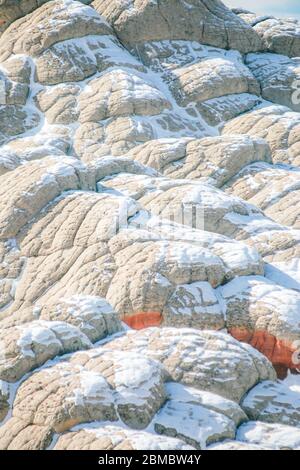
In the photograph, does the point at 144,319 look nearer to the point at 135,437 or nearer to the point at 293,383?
the point at 293,383

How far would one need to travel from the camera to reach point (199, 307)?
1206 inches

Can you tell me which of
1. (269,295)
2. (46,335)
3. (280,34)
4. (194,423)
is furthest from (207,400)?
(280,34)

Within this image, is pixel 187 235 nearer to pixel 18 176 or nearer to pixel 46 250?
pixel 46 250

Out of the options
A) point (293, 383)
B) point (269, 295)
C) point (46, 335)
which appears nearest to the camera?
point (46, 335)

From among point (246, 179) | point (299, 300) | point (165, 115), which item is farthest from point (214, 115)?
point (299, 300)

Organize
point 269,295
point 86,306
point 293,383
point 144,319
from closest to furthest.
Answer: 1. point 293,383
2. point 86,306
3. point 144,319
4. point 269,295

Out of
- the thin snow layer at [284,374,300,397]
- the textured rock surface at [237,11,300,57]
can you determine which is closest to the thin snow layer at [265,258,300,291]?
the thin snow layer at [284,374,300,397]

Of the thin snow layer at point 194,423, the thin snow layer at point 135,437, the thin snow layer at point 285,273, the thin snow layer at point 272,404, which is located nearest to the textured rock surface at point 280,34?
the thin snow layer at point 285,273

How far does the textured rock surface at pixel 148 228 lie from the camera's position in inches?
949

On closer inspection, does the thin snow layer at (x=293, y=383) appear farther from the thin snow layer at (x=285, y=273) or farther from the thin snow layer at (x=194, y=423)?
the thin snow layer at (x=285, y=273)

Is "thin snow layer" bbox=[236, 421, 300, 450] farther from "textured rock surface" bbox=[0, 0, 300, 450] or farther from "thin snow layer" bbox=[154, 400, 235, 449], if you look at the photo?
"thin snow layer" bbox=[154, 400, 235, 449]

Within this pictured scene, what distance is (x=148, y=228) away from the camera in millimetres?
34656

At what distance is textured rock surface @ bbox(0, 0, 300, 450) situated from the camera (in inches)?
949

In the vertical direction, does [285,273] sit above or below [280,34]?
above
